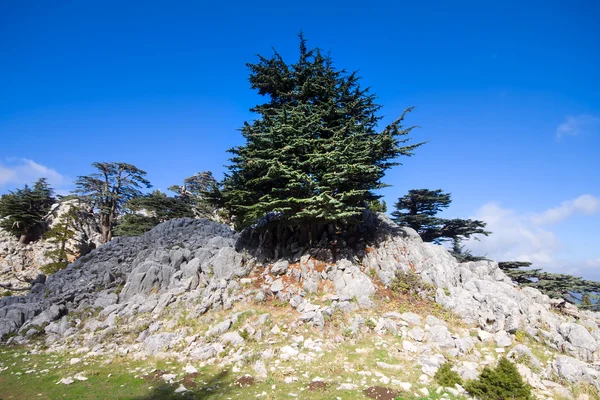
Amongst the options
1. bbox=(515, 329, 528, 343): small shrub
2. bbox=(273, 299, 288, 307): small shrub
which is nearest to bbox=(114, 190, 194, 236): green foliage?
bbox=(273, 299, 288, 307): small shrub

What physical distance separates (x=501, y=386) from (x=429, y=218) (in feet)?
80.3

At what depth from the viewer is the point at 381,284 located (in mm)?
16609

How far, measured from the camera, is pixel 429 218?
31234mm

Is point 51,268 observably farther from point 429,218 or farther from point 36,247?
point 429,218

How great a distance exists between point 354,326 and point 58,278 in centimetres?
2211

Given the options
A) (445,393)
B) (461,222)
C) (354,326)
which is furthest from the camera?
(461,222)

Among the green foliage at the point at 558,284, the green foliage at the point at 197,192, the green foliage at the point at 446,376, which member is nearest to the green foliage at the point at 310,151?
the green foliage at the point at 446,376

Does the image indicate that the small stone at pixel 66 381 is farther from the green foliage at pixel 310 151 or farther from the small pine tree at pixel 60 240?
the small pine tree at pixel 60 240

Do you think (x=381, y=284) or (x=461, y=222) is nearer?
(x=381, y=284)

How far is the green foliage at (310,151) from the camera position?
16031mm

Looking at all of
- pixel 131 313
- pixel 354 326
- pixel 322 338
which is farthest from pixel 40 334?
pixel 354 326

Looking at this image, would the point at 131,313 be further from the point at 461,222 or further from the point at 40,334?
the point at 461,222

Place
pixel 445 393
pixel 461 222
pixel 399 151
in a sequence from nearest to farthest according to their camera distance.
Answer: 1. pixel 445 393
2. pixel 399 151
3. pixel 461 222

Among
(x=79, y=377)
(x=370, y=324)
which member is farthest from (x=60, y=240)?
(x=370, y=324)
